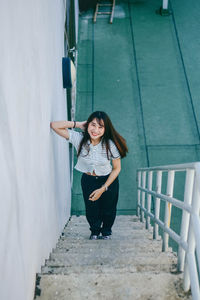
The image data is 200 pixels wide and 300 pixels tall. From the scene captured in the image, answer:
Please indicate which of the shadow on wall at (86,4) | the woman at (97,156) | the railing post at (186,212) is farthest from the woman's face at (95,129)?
the shadow on wall at (86,4)

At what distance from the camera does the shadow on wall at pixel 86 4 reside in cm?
958

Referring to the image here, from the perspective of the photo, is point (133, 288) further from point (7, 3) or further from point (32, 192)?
point (7, 3)

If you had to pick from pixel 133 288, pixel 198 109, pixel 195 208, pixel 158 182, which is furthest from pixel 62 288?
pixel 198 109

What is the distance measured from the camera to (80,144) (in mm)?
2850

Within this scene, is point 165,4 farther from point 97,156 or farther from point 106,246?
point 106,246

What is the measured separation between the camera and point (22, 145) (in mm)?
1656

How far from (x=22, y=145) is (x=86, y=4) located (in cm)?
916

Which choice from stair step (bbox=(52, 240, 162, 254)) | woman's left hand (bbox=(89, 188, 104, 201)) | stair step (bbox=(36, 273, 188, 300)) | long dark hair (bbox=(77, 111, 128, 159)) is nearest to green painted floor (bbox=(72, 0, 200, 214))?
stair step (bbox=(52, 240, 162, 254))

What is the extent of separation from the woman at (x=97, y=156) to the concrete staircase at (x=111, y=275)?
0.45 metres

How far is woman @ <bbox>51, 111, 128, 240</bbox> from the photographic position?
9.00 ft

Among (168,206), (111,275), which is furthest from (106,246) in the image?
(111,275)

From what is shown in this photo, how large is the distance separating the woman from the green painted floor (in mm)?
2677

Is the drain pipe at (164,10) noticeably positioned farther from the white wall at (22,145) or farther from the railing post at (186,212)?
the railing post at (186,212)

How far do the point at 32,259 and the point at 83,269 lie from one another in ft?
1.35
